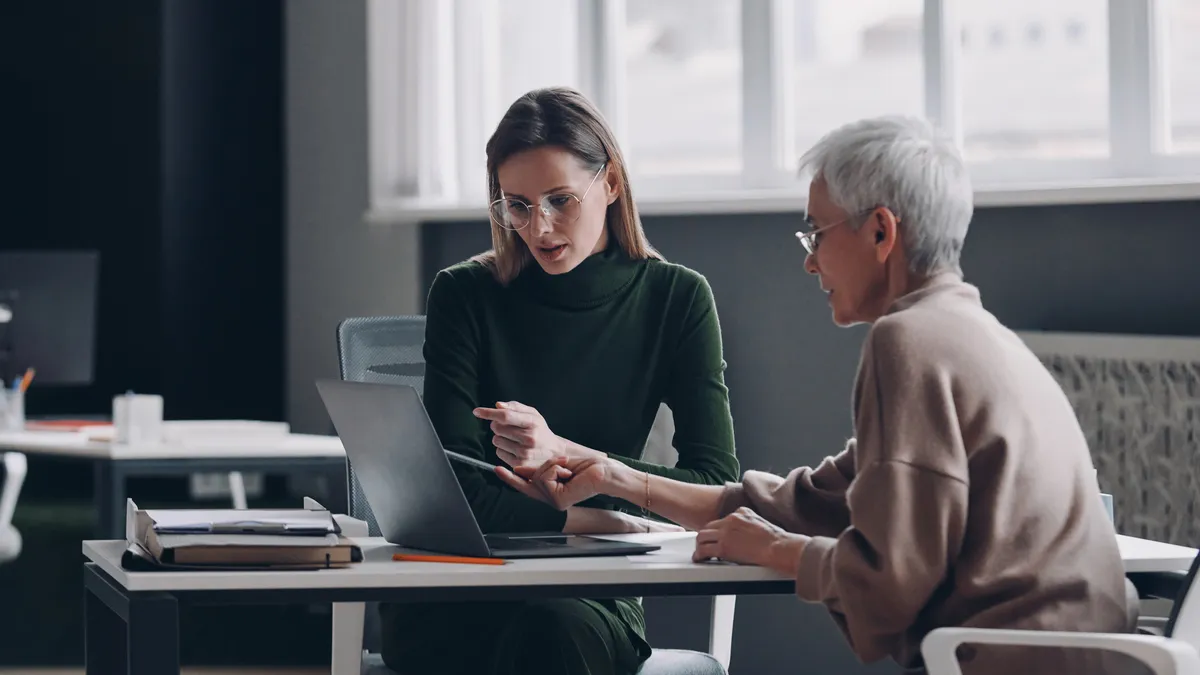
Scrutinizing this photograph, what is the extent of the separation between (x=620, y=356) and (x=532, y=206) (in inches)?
10.3

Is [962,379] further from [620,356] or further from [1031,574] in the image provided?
[620,356]

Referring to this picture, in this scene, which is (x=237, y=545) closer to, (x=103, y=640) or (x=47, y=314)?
(x=103, y=640)

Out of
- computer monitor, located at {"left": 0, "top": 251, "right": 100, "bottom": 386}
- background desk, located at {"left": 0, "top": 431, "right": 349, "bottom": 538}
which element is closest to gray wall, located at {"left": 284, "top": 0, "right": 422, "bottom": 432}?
computer monitor, located at {"left": 0, "top": 251, "right": 100, "bottom": 386}

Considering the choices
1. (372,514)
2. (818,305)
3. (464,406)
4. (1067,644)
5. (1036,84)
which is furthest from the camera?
(818,305)

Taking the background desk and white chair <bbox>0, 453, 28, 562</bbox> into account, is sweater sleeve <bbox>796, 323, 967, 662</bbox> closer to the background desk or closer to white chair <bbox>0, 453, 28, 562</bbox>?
the background desk

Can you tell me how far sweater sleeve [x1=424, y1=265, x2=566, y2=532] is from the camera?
218 centimetres

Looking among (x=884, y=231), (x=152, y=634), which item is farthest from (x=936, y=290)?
(x=152, y=634)

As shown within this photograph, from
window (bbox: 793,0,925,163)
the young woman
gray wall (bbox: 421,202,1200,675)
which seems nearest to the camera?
the young woman

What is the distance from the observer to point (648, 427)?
240 cm

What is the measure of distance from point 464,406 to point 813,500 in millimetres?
554

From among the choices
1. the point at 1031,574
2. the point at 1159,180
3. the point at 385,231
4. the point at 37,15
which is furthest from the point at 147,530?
the point at 37,15

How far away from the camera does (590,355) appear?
237 centimetres

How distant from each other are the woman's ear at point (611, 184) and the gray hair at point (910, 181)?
656mm

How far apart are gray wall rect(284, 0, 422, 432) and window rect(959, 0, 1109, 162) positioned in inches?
90.1
